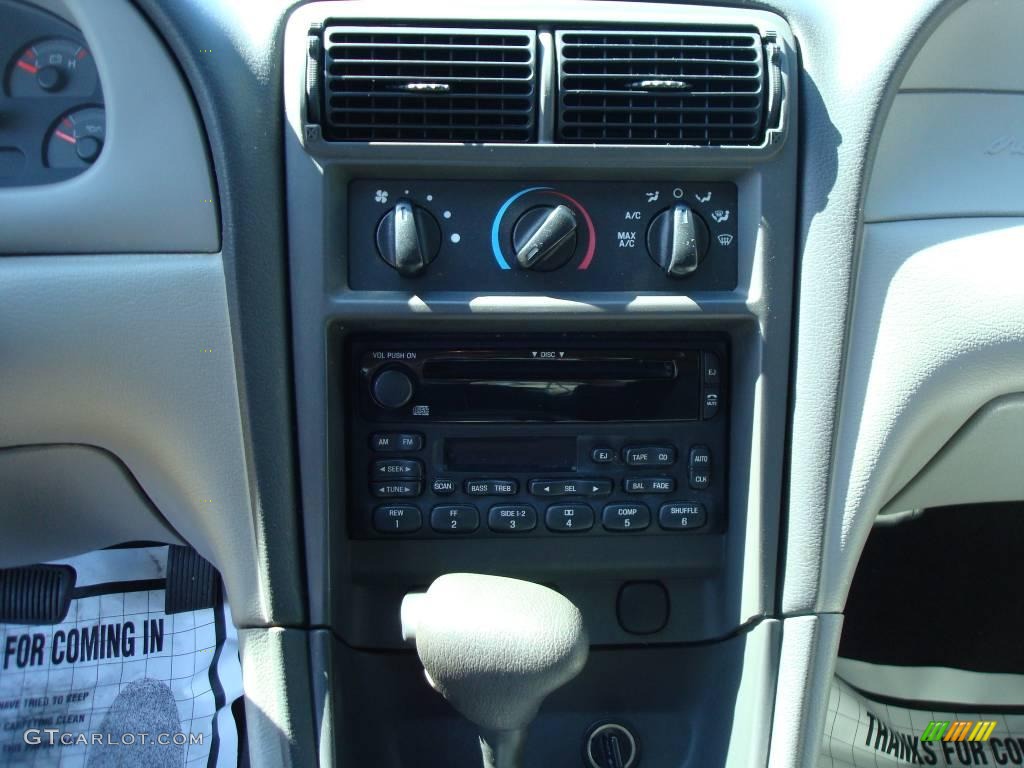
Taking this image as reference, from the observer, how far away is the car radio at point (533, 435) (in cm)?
121

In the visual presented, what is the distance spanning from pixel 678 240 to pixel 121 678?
1.36 m

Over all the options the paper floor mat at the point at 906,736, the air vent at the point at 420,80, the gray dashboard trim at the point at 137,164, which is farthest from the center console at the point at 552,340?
the paper floor mat at the point at 906,736

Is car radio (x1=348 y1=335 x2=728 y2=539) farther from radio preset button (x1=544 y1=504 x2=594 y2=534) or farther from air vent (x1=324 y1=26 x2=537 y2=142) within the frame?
air vent (x1=324 y1=26 x2=537 y2=142)

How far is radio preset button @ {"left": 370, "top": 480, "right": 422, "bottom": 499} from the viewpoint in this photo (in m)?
1.21

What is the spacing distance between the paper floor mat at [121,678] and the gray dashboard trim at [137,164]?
2.95ft

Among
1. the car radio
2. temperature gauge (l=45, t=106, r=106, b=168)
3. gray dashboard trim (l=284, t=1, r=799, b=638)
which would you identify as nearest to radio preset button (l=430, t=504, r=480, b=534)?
the car radio

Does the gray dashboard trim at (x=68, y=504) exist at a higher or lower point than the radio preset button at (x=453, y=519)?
lower

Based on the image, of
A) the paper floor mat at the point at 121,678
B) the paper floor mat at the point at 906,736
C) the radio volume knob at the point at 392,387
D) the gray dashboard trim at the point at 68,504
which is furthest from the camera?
the paper floor mat at the point at 906,736

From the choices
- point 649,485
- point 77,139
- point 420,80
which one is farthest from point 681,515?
point 77,139

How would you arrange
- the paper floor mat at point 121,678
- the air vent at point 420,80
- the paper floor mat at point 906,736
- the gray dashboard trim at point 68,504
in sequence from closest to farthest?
the air vent at point 420,80, the gray dashboard trim at point 68,504, the paper floor mat at point 121,678, the paper floor mat at point 906,736

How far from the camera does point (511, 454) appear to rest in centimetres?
122

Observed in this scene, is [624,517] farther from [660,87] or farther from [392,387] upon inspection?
[660,87]

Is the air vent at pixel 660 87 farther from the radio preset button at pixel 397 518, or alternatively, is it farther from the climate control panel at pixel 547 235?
the radio preset button at pixel 397 518

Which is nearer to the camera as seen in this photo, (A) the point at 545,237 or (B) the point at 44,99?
(A) the point at 545,237
